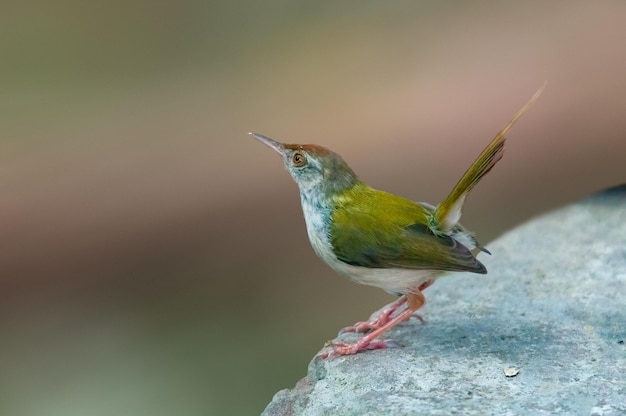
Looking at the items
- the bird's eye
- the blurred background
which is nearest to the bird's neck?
the bird's eye

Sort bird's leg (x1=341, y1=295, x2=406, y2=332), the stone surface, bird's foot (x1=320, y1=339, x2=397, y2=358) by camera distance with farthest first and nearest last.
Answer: bird's leg (x1=341, y1=295, x2=406, y2=332), bird's foot (x1=320, y1=339, x2=397, y2=358), the stone surface

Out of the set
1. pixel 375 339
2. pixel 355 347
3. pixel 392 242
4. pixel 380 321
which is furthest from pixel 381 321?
pixel 392 242

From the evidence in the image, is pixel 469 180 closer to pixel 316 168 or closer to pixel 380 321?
pixel 316 168

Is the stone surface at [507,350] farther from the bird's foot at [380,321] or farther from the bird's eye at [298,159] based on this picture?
the bird's eye at [298,159]

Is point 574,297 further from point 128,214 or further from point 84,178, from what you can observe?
point 84,178

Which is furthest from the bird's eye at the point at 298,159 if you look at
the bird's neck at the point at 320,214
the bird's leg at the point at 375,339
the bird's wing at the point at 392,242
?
the bird's leg at the point at 375,339

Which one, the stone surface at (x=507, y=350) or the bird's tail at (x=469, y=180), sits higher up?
the bird's tail at (x=469, y=180)

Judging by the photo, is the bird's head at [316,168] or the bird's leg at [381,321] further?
the bird's leg at [381,321]

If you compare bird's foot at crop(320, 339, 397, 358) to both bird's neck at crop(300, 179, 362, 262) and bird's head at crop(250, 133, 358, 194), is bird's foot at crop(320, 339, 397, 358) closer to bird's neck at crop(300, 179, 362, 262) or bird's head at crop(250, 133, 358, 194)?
bird's neck at crop(300, 179, 362, 262)
